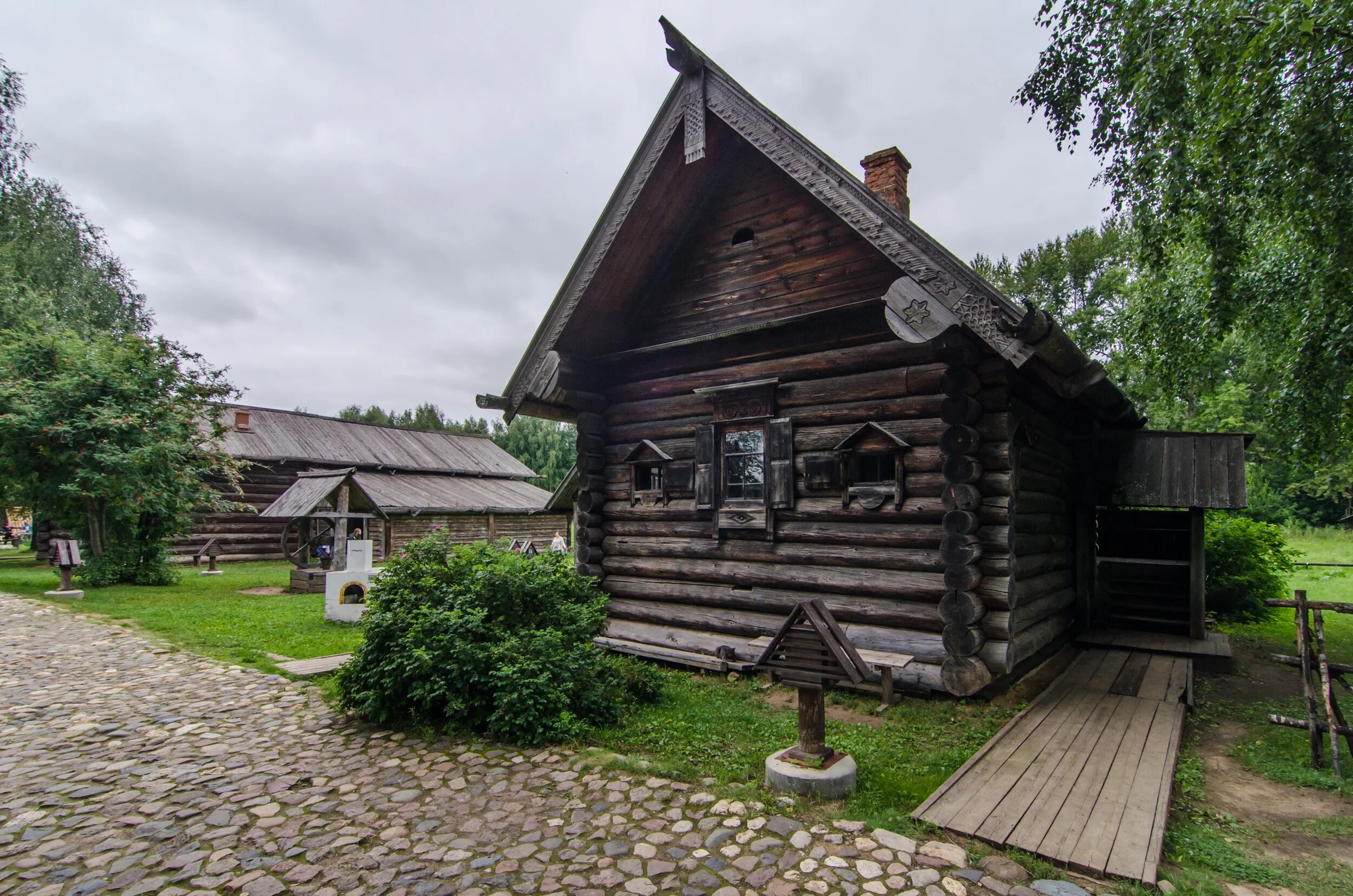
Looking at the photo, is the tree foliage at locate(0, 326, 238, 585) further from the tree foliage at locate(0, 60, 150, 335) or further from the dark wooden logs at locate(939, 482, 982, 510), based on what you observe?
the dark wooden logs at locate(939, 482, 982, 510)

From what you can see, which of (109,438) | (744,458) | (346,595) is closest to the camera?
(744,458)

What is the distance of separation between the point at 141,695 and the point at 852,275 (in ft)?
31.0

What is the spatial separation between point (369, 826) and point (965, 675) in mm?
5300

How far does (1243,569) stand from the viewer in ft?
45.6

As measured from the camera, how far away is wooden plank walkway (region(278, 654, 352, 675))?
8.65m

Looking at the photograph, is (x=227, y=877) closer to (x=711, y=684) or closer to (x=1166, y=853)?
(x=711, y=684)

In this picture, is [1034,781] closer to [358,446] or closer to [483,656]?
[483,656]

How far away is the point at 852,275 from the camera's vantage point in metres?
7.88

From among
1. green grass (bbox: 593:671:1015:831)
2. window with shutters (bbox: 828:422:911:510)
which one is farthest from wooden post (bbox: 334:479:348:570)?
window with shutters (bbox: 828:422:911:510)

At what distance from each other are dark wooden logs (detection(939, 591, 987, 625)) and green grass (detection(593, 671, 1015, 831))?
0.85m

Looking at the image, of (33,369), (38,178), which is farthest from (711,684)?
(38,178)

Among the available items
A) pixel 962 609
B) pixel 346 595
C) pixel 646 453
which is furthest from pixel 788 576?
pixel 346 595

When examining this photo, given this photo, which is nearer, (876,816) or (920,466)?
(876,816)

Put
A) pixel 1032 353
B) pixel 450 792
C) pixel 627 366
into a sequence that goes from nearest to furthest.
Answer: pixel 450 792 < pixel 1032 353 < pixel 627 366
